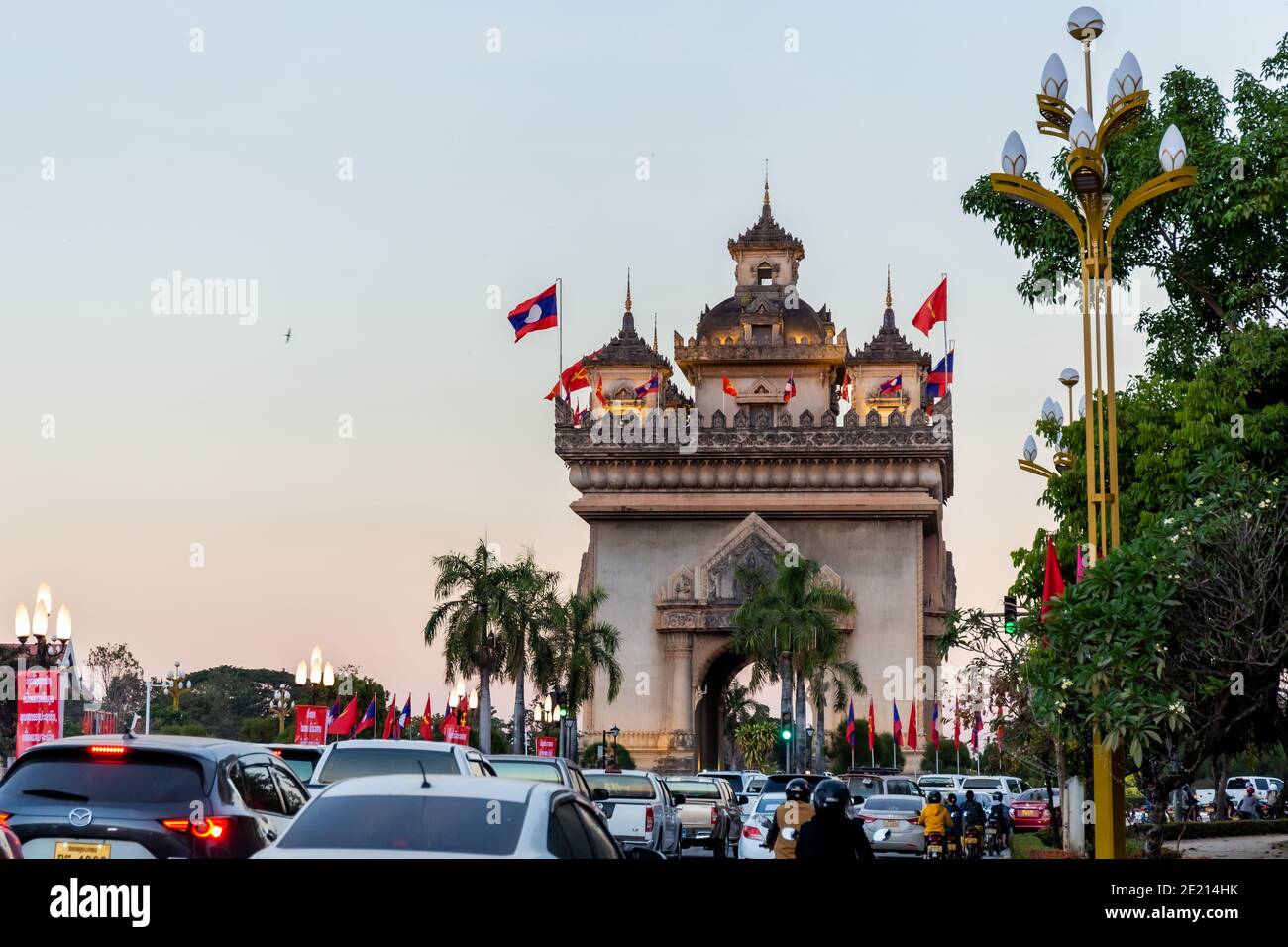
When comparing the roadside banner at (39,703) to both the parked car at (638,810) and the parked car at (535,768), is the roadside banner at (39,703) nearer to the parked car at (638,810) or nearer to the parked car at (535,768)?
the parked car at (535,768)

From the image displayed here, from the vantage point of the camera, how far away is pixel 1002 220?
30.0 metres

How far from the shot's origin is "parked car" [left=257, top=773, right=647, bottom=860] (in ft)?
30.5

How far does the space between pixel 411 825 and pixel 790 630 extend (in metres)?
51.3

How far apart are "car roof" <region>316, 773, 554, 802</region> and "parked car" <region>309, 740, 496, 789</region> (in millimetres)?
7828

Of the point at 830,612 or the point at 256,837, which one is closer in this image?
the point at 256,837

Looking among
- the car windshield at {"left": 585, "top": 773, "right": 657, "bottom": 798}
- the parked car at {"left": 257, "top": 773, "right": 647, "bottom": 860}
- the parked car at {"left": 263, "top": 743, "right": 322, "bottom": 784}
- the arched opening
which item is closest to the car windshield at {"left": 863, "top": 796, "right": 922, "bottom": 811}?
the car windshield at {"left": 585, "top": 773, "right": 657, "bottom": 798}

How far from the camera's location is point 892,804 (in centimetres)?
3009

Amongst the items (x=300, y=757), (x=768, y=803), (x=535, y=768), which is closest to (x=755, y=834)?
(x=768, y=803)

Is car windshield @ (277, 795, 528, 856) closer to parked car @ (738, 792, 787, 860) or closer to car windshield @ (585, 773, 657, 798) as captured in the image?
parked car @ (738, 792, 787, 860)

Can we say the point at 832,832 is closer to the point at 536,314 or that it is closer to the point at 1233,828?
the point at 1233,828

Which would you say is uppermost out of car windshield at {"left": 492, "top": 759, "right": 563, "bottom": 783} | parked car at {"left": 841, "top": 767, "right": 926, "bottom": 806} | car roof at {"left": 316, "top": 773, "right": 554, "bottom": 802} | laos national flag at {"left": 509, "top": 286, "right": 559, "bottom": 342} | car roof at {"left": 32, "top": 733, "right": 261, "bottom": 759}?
laos national flag at {"left": 509, "top": 286, "right": 559, "bottom": 342}
